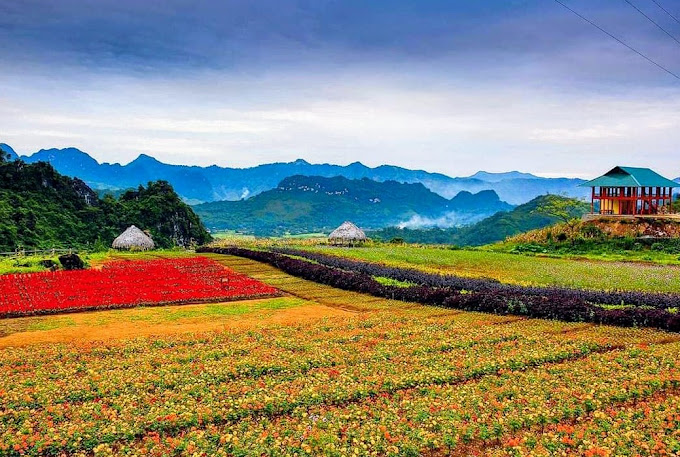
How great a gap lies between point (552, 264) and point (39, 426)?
39033 millimetres

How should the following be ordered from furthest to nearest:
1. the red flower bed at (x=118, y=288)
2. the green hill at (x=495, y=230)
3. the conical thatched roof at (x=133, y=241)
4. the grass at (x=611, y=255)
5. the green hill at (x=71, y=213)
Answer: the green hill at (x=495, y=230) → the green hill at (x=71, y=213) → the conical thatched roof at (x=133, y=241) → the grass at (x=611, y=255) → the red flower bed at (x=118, y=288)

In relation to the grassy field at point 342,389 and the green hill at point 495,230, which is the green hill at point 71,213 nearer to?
the green hill at point 495,230

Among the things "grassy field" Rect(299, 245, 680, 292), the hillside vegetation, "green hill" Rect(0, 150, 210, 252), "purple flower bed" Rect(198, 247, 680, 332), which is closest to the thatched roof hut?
"grassy field" Rect(299, 245, 680, 292)

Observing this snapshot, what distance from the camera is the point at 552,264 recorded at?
4338cm

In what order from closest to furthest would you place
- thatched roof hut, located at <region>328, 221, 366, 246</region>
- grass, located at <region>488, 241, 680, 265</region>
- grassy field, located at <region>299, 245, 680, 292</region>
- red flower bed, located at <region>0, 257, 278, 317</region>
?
red flower bed, located at <region>0, 257, 278, 317</region> → grassy field, located at <region>299, 245, 680, 292</region> → grass, located at <region>488, 241, 680, 265</region> → thatched roof hut, located at <region>328, 221, 366, 246</region>

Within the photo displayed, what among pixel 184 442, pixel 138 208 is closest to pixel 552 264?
pixel 184 442

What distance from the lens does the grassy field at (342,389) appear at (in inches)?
444

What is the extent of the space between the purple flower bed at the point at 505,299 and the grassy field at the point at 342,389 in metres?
1.14

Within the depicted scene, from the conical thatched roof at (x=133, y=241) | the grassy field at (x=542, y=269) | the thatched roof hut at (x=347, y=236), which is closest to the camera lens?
the grassy field at (x=542, y=269)

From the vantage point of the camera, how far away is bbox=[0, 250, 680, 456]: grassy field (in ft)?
37.0

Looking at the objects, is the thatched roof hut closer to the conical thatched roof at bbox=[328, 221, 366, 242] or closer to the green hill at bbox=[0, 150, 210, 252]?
the conical thatched roof at bbox=[328, 221, 366, 242]

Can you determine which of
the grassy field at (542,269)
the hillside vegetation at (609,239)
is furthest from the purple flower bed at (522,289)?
the hillside vegetation at (609,239)

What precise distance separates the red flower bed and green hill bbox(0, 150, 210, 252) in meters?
28.7

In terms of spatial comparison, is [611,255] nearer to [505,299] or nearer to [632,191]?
[632,191]
